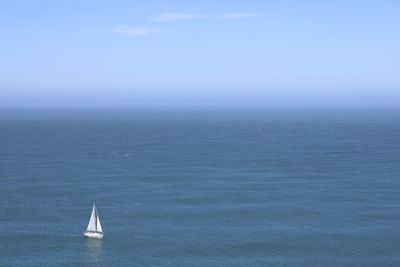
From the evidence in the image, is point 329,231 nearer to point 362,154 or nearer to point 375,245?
point 375,245

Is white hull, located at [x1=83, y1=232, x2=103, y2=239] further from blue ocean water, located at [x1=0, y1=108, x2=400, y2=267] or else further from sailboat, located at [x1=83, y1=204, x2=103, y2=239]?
blue ocean water, located at [x1=0, y1=108, x2=400, y2=267]

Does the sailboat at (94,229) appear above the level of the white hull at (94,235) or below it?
above

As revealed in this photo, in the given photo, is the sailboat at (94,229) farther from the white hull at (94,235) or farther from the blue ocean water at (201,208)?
the blue ocean water at (201,208)

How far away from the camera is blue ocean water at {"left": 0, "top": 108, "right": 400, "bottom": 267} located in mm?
76562

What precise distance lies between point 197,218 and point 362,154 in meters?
95.3

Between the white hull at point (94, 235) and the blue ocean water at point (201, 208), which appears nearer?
the blue ocean water at point (201, 208)

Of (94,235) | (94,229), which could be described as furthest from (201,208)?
(94,235)

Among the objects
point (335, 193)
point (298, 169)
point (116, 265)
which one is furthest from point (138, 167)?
point (116, 265)

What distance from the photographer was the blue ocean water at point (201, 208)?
7656 centimetres

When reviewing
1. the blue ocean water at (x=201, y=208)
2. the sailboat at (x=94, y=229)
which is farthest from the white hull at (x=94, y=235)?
the blue ocean water at (x=201, y=208)

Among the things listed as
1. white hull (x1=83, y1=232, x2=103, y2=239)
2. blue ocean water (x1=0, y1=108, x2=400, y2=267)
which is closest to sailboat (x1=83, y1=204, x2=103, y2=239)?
white hull (x1=83, y1=232, x2=103, y2=239)

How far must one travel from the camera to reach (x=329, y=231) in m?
87.4

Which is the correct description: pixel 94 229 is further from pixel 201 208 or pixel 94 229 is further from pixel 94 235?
pixel 201 208

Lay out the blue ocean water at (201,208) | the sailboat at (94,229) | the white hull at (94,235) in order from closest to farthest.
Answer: the blue ocean water at (201,208) → the white hull at (94,235) → the sailboat at (94,229)
